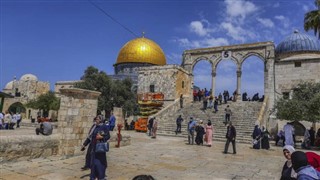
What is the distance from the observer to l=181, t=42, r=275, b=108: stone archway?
28203mm

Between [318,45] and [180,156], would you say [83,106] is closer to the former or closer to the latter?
[180,156]

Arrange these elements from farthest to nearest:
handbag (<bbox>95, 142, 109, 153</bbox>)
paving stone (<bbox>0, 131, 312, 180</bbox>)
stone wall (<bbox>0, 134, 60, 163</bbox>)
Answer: stone wall (<bbox>0, 134, 60, 163</bbox>) < paving stone (<bbox>0, 131, 312, 180</bbox>) < handbag (<bbox>95, 142, 109, 153</bbox>)

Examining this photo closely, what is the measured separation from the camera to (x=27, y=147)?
307 inches

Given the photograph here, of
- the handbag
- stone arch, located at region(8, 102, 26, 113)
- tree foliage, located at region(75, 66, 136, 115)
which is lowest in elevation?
the handbag

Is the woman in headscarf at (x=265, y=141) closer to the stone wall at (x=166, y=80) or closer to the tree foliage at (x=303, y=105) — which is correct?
the tree foliage at (x=303, y=105)

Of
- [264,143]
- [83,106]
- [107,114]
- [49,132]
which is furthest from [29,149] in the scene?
[107,114]

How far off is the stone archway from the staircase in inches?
209

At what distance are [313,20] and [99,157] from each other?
643 inches

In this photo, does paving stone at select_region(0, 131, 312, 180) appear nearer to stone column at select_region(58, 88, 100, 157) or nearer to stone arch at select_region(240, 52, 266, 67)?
stone column at select_region(58, 88, 100, 157)

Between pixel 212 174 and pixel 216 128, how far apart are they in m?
11.9

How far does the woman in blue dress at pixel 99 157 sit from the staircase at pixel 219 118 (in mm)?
12103

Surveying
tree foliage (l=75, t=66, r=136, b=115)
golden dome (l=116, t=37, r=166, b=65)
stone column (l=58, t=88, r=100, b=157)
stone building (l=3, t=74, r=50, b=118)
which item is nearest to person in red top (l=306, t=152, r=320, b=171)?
stone column (l=58, t=88, r=100, b=157)

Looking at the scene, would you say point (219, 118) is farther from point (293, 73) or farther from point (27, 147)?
point (27, 147)

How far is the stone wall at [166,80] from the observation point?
28578mm
